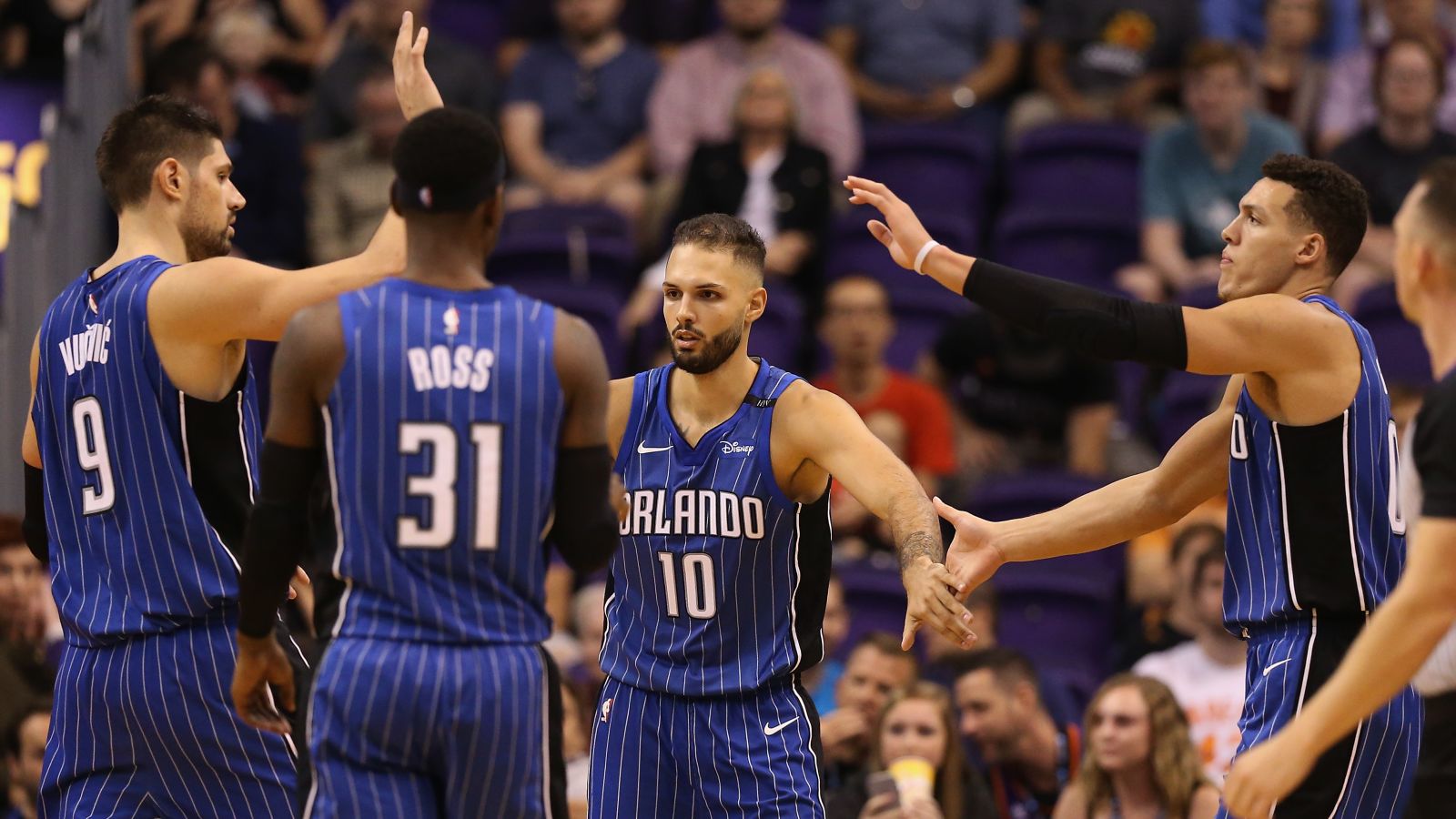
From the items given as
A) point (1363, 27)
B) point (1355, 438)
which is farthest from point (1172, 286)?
point (1355, 438)

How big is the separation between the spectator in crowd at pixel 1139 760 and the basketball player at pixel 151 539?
13.0ft

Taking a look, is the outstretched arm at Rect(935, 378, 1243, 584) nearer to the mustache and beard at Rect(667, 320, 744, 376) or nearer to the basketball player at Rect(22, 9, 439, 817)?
the mustache and beard at Rect(667, 320, 744, 376)

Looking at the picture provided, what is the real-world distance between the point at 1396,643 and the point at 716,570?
8.00 feet

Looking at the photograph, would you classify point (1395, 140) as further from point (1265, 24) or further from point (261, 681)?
point (261, 681)

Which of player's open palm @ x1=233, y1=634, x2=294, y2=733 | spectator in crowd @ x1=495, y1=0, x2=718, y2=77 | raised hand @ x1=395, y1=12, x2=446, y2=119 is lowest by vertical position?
player's open palm @ x1=233, y1=634, x2=294, y2=733

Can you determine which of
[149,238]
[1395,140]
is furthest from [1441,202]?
[1395,140]

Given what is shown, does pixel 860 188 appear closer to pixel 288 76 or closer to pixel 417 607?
pixel 417 607

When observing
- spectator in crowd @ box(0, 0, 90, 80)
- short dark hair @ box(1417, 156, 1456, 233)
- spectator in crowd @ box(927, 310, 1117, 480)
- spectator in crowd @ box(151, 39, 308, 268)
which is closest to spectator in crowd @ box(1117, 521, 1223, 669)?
spectator in crowd @ box(927, 310, 1117, 480)

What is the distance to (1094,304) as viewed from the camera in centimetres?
609

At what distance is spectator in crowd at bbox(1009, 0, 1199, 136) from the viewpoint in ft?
46.2

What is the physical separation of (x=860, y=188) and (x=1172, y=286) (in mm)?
6585

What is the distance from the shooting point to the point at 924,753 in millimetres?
8680

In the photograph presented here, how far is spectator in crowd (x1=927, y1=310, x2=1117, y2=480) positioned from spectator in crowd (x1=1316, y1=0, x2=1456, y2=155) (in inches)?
107

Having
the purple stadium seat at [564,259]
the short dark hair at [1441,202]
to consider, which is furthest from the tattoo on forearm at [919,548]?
the purple stadium seat at [564,259]
